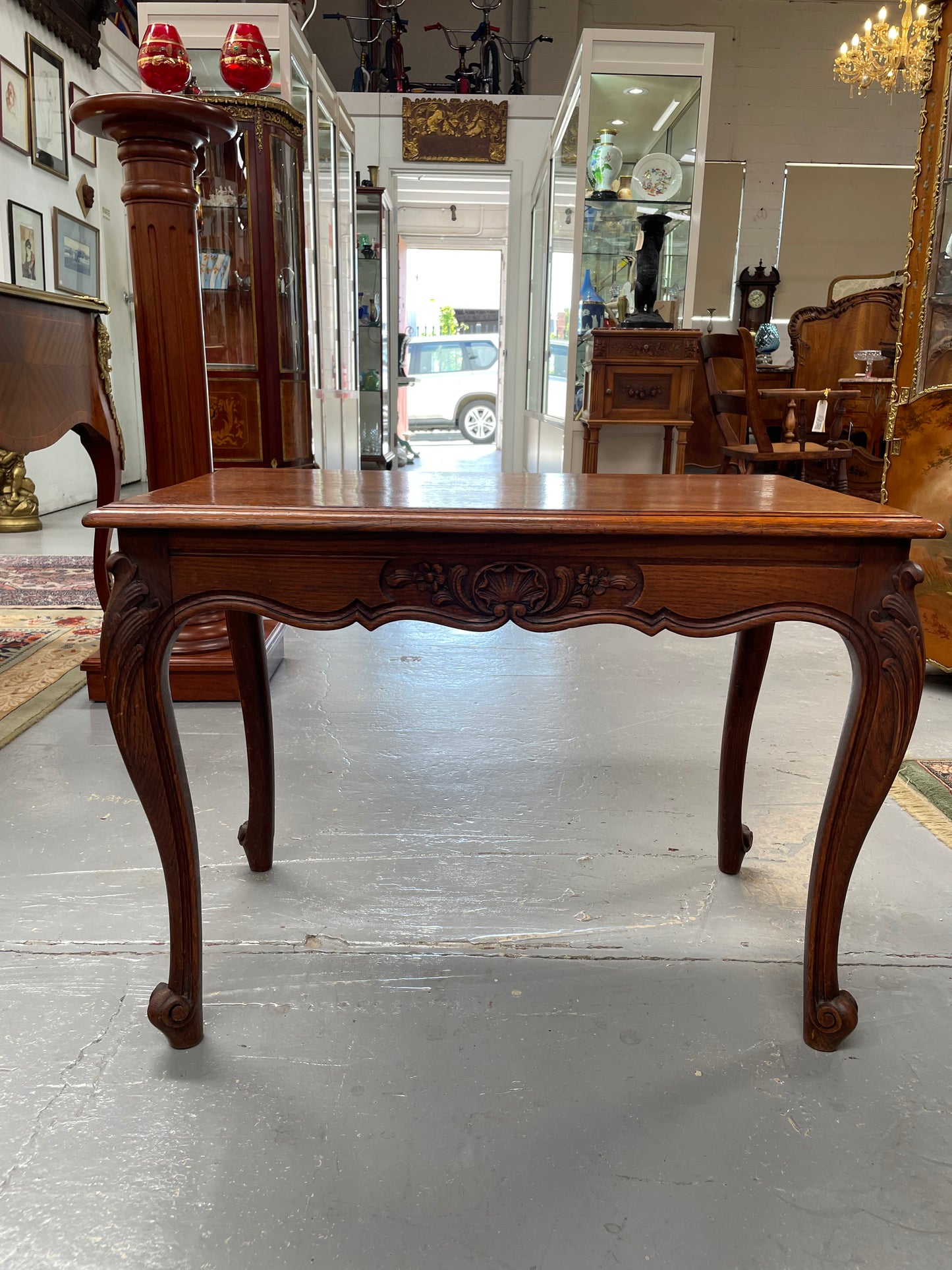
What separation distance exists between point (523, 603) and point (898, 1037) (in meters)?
0.71

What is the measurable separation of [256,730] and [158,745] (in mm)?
407

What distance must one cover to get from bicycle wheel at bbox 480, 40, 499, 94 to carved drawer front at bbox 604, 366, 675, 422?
15.3 ft

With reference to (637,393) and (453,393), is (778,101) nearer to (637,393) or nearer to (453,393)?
(637,393)

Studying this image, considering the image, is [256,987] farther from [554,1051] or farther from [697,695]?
[697,695]

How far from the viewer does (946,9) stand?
91.8 inches

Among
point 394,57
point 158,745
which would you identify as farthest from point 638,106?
point 158,745

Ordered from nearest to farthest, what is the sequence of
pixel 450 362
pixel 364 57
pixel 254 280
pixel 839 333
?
pixel 254 280
pixel 839 333
pixel 364 57
pixel 450 362

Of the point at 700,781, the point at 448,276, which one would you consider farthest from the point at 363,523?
the point at 448,276

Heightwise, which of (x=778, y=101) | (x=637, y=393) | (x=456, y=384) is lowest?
(x=637, y=393)

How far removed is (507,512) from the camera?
90 centimetres

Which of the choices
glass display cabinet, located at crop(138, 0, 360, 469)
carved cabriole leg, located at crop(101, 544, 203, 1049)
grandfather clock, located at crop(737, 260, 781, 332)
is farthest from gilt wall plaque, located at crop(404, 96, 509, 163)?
carved cabriole leg, located at crop(101, 544, 203, 1049)

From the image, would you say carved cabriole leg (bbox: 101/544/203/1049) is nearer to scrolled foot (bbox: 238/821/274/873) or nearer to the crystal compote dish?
scrolled foot (bbox: 238/821/274/873)

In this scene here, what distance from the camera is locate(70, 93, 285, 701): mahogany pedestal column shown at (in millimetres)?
1814

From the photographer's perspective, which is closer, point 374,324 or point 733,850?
point 733,850
